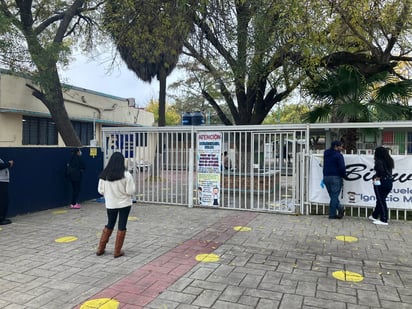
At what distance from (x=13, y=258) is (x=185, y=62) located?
11971mm

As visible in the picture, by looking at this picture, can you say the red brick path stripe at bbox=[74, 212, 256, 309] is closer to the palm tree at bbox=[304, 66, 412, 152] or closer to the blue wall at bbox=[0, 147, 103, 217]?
the blue wall at bbox=[0, 147, 103, 217]

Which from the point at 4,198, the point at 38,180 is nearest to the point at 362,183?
the point at 38,180

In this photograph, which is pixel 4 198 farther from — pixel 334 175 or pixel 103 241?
pixel 334 175

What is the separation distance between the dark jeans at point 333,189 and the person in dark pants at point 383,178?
75 cm

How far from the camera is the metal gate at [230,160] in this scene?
8.38m

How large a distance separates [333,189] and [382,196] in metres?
1.01

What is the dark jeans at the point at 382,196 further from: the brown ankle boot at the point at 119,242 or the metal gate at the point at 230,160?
the brown ankle boot at the point at 119,242

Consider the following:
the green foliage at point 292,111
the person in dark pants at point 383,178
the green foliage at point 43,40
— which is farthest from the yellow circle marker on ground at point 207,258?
the green foliage at point 43,40

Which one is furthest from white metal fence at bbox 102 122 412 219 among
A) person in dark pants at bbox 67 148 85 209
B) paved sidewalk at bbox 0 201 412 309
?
person in dark pants at bbox 67 148 85 209

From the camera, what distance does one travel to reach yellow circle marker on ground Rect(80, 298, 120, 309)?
138 inches

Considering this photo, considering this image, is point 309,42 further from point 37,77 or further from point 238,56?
point 37,77

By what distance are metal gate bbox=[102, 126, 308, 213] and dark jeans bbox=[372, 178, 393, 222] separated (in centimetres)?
169

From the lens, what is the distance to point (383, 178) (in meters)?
7.03

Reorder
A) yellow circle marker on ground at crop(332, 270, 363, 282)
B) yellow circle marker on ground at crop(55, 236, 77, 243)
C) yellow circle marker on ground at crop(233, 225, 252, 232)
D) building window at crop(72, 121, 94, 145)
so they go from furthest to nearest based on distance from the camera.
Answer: building window at crop(72, 121, 94, 145), yellow circle marker on ground at crop(233, 225, 252, 232), yellow circle marker on ground at crop(55, 236, 77, 243), yellow circle marker on ground at crop(332, 270, 363, 282)
